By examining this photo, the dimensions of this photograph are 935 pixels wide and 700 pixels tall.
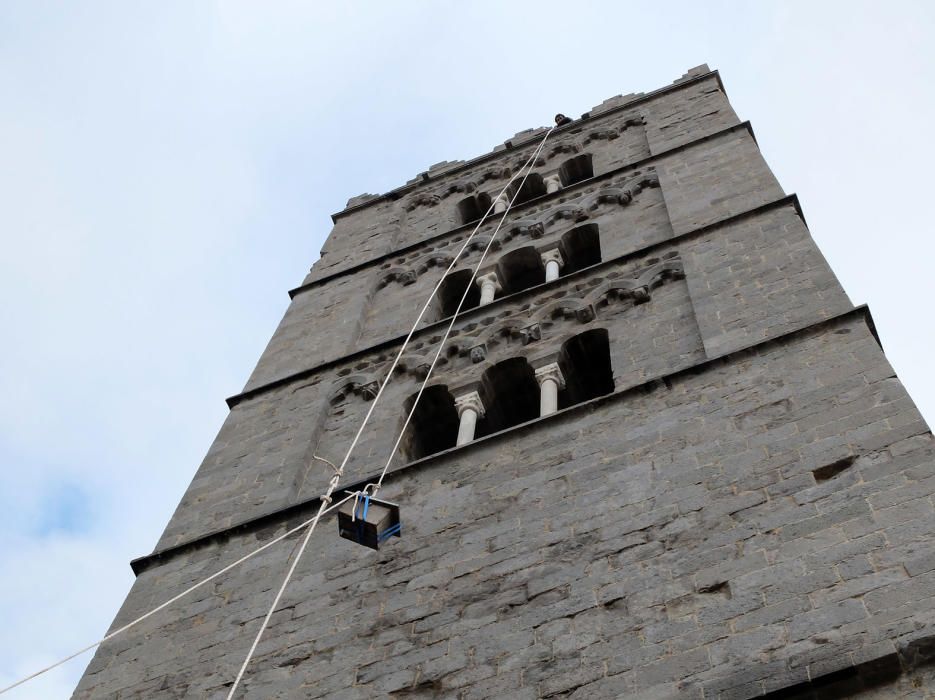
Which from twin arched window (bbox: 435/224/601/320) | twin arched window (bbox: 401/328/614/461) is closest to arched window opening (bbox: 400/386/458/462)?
twin arched window (bbox: 401/328/614/461)

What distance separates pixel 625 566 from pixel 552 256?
26.4ft

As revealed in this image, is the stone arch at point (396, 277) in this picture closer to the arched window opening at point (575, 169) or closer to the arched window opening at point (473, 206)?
the arched window opening at point (473, 206)

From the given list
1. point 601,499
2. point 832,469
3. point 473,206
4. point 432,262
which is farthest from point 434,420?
point 473,206

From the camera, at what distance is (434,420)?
12172mm

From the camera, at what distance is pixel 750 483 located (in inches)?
312

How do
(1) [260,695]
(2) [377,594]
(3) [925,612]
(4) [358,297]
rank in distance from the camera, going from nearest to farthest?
(3) [925,612], (1) [260,695], (2) [377,594], (4) [358,297]

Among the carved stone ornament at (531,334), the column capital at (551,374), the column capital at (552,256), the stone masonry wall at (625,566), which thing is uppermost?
the column capital at (552,256)

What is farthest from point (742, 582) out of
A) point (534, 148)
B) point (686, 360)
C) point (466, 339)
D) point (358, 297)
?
point (534, 148)

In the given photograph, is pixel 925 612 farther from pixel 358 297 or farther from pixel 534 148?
pixel 534 148

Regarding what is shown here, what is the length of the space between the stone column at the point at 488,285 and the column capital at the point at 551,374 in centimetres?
286

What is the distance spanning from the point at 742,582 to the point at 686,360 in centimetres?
368

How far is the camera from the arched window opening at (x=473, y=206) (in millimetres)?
19625

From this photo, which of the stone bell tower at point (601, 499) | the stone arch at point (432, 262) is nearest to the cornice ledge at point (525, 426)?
the stone bell tower at point (601, 499)

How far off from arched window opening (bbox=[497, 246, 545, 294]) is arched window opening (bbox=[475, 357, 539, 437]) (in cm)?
350
